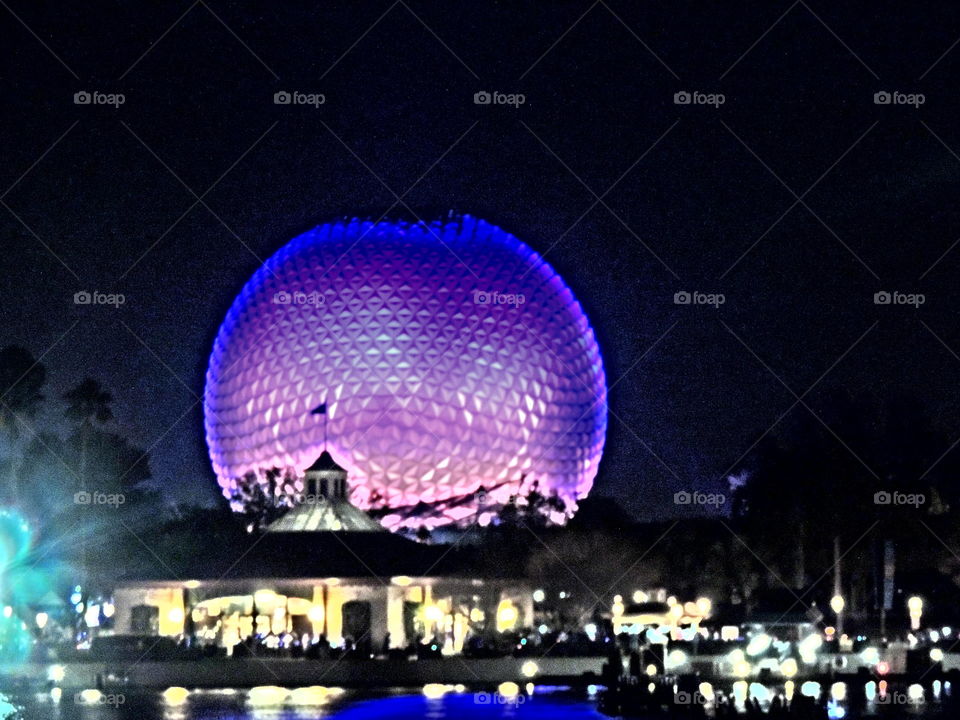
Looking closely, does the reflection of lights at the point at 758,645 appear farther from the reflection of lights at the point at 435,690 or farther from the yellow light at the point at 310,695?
the yellow light at the point at 310,695

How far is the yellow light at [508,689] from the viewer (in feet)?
179

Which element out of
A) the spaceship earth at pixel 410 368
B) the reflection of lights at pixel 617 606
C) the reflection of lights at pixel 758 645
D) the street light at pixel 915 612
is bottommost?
the reflection of lights at pixel 758 645

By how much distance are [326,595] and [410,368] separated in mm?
15029

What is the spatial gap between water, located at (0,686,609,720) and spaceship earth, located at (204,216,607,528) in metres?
25.3

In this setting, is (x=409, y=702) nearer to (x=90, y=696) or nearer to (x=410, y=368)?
(x=90, y=696)

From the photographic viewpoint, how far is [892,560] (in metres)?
72.8

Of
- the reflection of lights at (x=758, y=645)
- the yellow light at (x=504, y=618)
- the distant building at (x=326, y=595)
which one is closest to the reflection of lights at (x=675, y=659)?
the reflection of lights at (x=758, y=645)

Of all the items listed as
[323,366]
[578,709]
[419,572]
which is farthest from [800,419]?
[578,709]

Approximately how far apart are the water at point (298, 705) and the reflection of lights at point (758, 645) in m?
6.88

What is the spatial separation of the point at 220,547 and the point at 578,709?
86.2 feet

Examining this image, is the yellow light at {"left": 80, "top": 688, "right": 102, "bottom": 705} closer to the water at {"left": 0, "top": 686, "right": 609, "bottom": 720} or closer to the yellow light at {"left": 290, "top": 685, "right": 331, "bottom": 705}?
the water at {"left": 0, "top": 686, "right": 609, "bottom": 720}

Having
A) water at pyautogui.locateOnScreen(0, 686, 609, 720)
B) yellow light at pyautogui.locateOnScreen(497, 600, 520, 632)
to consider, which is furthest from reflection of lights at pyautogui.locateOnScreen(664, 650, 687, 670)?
yellow light at pyautogui.locateOnScreen(497, 600, 520, 632)

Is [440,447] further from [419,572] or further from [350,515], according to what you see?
[419,572]

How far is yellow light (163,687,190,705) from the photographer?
2108 inches
